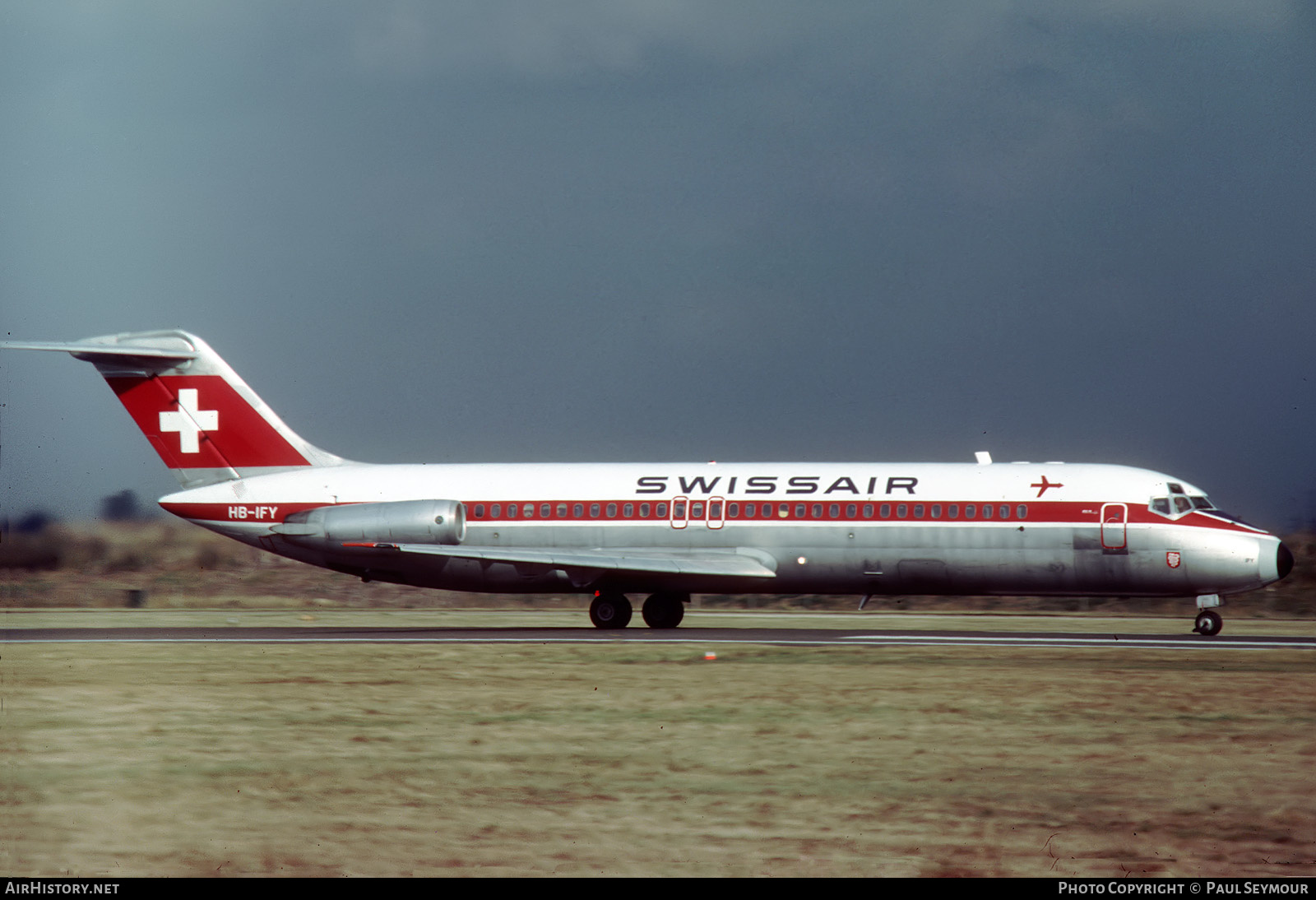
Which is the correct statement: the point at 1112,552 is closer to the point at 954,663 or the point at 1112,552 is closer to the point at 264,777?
the point at 954,663

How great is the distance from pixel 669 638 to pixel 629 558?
14.3ft

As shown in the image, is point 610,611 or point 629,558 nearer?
point 629,558

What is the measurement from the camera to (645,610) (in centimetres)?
3847

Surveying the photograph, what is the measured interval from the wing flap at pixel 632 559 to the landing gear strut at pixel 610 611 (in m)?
1.20

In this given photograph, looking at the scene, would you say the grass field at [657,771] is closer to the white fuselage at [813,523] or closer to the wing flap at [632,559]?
the white fuselage at [813,523]

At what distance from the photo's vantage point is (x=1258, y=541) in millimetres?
33750

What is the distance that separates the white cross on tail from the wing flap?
6.60 metres

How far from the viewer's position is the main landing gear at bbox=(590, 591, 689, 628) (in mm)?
37656

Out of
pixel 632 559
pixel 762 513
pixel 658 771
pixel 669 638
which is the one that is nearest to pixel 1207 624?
pixel 762 513

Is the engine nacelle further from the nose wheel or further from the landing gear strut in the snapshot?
the nose wheel

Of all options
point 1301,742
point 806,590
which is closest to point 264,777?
point 1301,742

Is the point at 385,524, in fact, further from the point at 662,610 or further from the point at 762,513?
the point at 762,513

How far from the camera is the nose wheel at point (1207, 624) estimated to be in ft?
108
